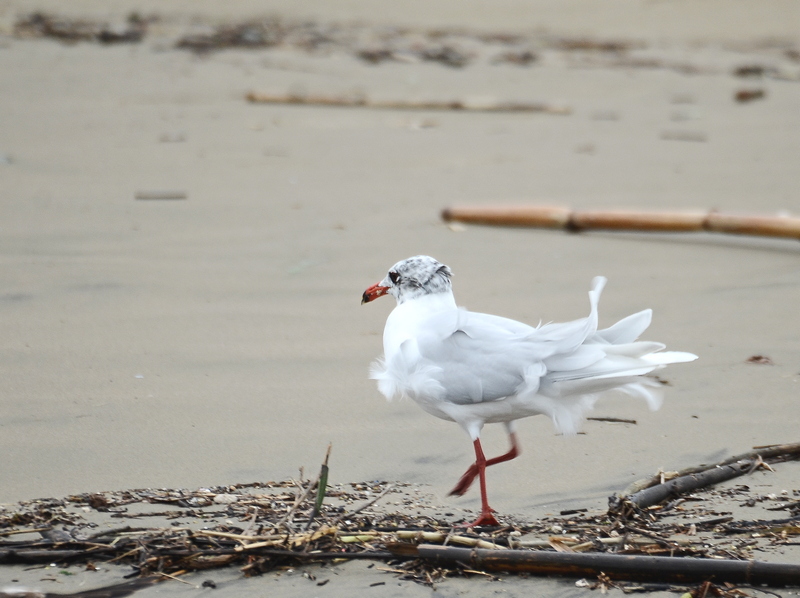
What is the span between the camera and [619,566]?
9.18 ft

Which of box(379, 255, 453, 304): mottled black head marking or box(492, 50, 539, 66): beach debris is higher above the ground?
box(492, 50, 539, 66): beach debris

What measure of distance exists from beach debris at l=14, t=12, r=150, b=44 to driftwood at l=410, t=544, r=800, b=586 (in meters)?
10.6

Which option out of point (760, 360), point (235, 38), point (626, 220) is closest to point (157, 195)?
point (626, 220)

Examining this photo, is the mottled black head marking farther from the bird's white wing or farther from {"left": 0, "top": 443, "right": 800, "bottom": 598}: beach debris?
{"left": 0, "top": 443, "right": 800, "bottom": 598}: beach debris

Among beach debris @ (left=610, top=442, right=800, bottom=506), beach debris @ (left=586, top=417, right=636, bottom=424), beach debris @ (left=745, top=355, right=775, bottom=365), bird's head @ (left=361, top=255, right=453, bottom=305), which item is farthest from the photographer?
beach debris @ (left=745, top=355, right=775, bottom=365)

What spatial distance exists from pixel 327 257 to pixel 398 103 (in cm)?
481

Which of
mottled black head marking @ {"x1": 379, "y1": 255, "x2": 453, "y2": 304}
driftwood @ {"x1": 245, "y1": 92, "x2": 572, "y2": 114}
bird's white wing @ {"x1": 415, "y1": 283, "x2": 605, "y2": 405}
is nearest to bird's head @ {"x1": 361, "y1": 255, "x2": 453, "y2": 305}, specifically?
mottled black head marking @ {"x1": 379, "y1": 255, "x2": 453, "y2": 304}

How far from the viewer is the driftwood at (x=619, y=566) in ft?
8.90

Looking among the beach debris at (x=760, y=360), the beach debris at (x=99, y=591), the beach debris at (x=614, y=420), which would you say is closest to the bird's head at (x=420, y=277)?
the beach debris at (x=614, y=420)

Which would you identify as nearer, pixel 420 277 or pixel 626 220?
pixel 420 277

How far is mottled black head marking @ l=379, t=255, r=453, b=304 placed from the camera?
153 inches

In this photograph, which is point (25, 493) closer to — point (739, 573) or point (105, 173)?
point (739, 573)

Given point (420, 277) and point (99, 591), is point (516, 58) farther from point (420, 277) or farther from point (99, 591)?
point (99, 591)

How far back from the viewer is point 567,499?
3650 mm
